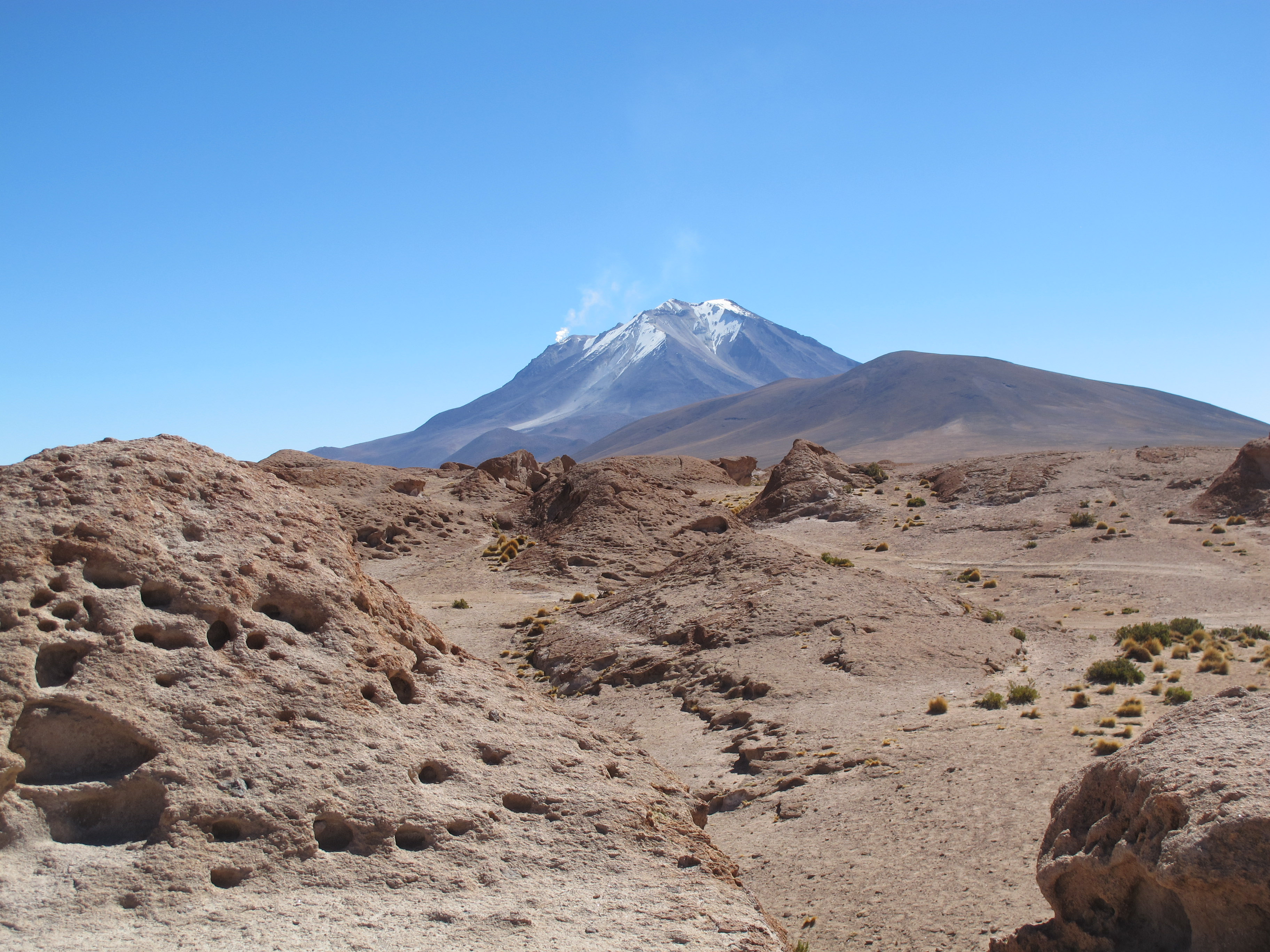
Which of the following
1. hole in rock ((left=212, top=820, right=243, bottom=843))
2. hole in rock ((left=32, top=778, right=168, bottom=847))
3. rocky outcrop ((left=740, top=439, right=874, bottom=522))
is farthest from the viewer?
rocky outcrop ((left=740, top=439, right=874, bottom=522))

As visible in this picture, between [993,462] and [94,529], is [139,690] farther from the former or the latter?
[993,462]

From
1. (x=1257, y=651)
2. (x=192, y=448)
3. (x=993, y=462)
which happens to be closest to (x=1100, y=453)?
(x=993, y=462)

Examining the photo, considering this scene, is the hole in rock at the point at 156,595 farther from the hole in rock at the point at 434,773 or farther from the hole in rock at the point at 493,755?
the hole in rock at the point at 493,755

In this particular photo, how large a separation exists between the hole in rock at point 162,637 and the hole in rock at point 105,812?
3.40 ft

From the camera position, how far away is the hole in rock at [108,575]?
637cm

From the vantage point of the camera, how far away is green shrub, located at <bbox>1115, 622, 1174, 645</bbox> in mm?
17516

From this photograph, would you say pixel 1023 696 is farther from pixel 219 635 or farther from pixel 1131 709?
pixel 219 635

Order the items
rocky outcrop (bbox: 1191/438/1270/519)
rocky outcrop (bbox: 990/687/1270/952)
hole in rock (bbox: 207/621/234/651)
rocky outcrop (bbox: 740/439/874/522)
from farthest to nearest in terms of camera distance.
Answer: rocky outcrop (bbox: 740/439/874/522) < rocky outcrop (bbox: 1191/438/1270/519) < hole in rock (bbox: 207/621/234/651) < rocky outcrop (bbox: 990/687/1270/952)

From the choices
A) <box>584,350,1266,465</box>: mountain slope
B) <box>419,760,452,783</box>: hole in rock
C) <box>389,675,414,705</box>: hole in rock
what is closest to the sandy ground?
<box>419,760,452,783</box>: hole in rock

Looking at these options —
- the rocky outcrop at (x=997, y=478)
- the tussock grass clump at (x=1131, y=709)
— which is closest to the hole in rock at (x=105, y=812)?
the tussock grass clump at (x=1131, y=709)

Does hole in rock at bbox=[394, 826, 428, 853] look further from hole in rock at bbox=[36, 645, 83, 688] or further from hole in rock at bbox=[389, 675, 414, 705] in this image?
hole in rock at bbox=[36, 645, 83, 688]

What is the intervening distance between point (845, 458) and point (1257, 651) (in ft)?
416

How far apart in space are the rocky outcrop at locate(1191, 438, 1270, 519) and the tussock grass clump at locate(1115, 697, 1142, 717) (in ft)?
75.9

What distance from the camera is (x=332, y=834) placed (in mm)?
5664
